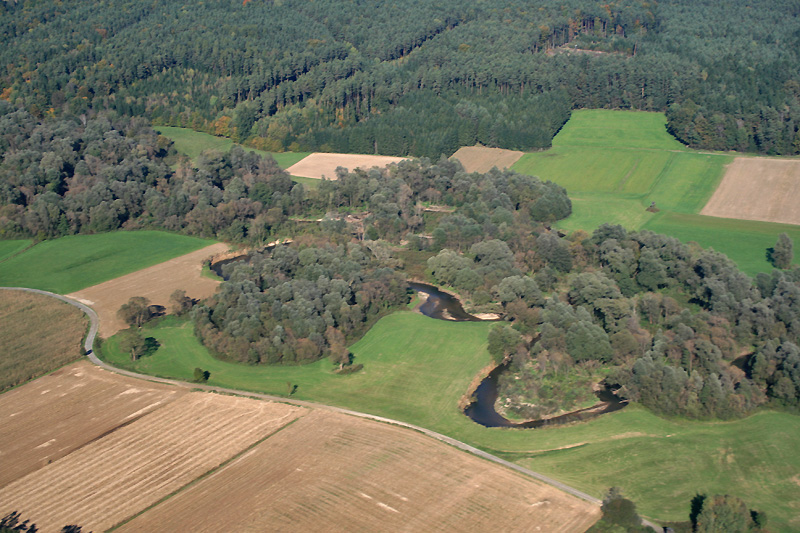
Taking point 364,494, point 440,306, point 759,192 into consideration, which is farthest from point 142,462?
point 759,192

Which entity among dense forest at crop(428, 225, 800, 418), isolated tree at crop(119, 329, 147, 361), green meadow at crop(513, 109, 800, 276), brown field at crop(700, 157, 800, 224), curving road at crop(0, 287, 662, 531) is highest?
isolated tree at crop(119, 329, 147, 361)

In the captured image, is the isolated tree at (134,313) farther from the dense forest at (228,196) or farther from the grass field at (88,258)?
the dense forest at (228,196)

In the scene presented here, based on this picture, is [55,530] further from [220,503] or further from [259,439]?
[259,439]


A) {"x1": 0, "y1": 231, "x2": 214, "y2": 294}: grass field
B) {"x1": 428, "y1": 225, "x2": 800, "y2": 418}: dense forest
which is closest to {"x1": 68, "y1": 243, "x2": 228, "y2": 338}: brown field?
{"x1": 0, "y1": 231, "x2": 214, "y2": 294}: grass field

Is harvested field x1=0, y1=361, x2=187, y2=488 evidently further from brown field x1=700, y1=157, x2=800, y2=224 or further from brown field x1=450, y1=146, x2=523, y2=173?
brown field x1=700, y1=157, x2=800, y2=224

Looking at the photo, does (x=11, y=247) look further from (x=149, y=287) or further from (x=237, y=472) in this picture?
(x=237, y=472)

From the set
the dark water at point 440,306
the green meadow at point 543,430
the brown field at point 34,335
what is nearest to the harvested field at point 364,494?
the green meadow at point 543,430
